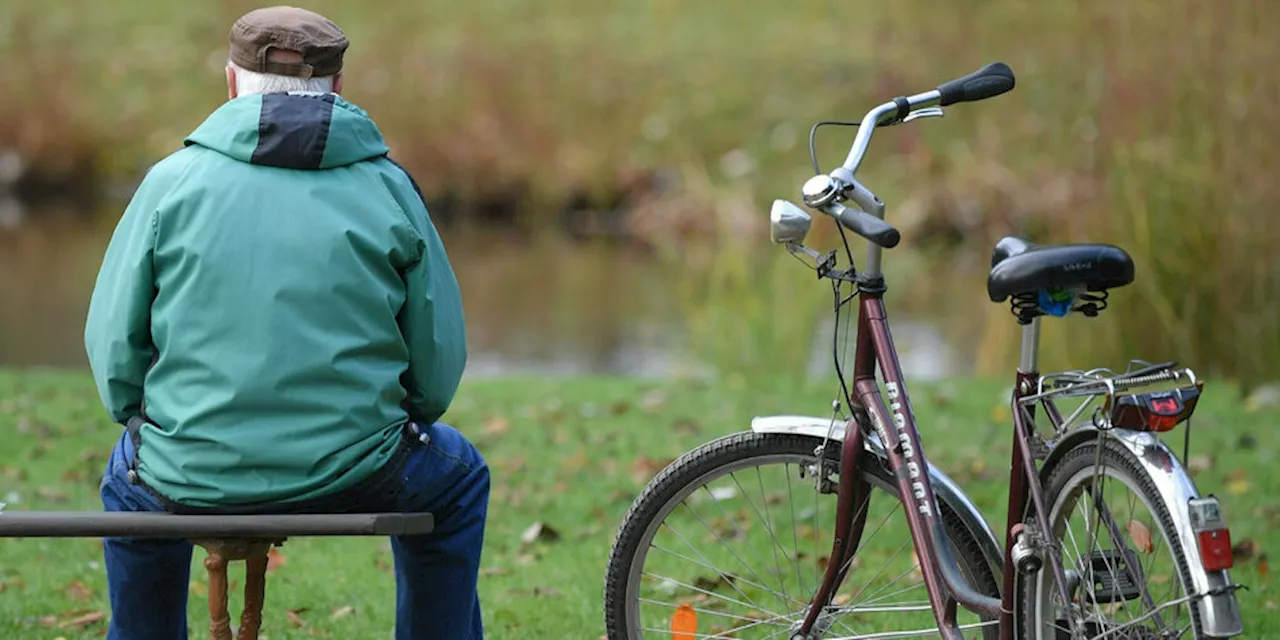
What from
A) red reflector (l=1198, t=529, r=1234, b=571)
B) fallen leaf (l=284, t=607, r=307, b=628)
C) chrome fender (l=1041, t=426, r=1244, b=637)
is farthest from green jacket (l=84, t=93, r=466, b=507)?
fallen leaf (l=284, t=607, r=307, b=628)

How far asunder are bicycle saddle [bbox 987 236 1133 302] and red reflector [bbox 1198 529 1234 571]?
18.8 inches

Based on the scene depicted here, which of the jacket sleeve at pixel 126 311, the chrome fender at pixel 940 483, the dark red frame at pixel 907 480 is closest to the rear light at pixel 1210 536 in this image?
the dark red frame at pixel 907 480

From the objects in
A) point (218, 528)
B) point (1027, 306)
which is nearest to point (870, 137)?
point (1027, 306)

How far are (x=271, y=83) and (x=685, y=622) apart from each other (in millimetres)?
1445

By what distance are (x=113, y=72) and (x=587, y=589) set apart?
22332mm

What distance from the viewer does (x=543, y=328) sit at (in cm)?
1320

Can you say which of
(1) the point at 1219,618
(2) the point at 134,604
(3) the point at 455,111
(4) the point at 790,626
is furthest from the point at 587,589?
(3) the point at 455,111

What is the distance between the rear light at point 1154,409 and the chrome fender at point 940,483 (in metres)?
0.48

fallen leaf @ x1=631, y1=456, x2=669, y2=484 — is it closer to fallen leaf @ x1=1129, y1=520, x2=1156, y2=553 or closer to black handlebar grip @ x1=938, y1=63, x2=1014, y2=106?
black handlebar grip @ x1=938, y1=63, x2=1014, y2=106

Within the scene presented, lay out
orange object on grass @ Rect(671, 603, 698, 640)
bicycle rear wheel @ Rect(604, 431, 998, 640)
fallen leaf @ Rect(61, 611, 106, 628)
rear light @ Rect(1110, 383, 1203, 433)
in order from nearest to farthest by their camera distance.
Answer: rear light @ Rect(1110, 383, 1203, 433) < bicycle rear wheel @ Rect(604, 431, 998, 640) < orange object on grass @ Rect(671, 603, 698, 640) < fallen leaf @ Rect(61, 611, 106, 628)

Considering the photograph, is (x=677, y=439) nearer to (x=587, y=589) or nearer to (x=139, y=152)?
(x=587, y=589)

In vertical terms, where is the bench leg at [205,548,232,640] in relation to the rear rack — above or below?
below

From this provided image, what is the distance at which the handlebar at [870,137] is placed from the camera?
3.19 m

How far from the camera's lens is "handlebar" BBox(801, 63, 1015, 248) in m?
3.19
